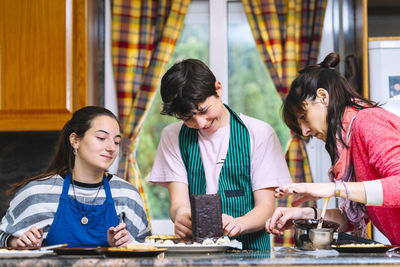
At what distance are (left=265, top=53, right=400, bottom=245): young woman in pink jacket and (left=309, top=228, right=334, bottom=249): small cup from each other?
0.11 meters

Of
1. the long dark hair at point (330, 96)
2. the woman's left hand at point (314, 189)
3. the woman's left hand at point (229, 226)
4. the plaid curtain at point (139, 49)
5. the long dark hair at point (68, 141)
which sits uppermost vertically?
the plaid curtain at point (139, 49)

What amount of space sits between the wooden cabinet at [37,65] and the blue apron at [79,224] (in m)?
0.87

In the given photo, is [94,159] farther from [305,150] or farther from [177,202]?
[305,150]

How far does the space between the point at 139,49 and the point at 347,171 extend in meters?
2.02

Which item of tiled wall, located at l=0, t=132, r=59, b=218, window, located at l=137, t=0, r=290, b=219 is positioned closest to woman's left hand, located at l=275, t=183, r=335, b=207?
window, located at l=137, t=0, r=290, b=219

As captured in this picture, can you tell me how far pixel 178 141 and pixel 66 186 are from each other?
0.49m

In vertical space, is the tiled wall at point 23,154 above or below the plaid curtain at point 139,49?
below

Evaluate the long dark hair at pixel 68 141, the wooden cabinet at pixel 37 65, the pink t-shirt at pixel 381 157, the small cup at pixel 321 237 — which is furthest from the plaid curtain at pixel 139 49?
the small cup at pixel 321 237

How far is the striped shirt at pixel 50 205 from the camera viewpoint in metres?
2.11

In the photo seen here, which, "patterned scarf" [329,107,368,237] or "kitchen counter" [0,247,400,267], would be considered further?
"patterned scarf" [329,107,368,237]

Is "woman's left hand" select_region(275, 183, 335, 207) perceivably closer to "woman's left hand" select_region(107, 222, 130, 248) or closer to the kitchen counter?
the kitchen counter

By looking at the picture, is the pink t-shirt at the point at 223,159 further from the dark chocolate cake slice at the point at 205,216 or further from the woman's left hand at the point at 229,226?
the dark chocolate cake slice at the point at 205,216

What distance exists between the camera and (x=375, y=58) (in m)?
2.85

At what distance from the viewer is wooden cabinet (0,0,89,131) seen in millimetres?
2938
